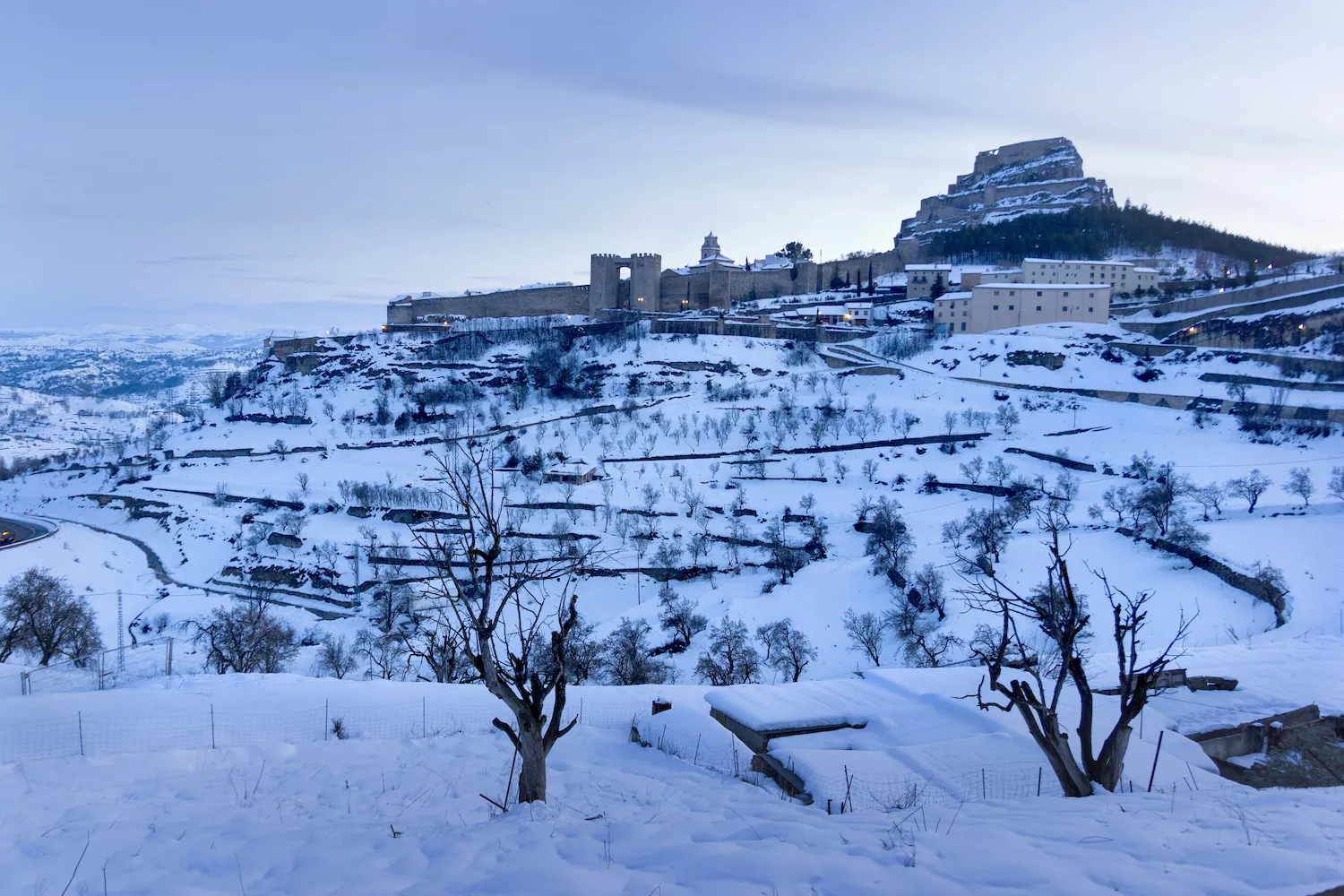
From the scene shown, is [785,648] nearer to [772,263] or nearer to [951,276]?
[951,276]

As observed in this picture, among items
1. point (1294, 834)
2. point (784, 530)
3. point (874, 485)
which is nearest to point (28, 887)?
point (1294, 834)

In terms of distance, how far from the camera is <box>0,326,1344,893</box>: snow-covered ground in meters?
3.53

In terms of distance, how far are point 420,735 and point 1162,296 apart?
2150 inches

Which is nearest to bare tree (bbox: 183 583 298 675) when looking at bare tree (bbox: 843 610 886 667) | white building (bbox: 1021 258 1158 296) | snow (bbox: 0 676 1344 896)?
snow (bbox: 0 676 1344 896)

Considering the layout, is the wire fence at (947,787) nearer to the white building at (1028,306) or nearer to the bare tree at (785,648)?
the bare tree at (785,648)

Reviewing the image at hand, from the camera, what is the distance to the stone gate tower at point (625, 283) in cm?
5684

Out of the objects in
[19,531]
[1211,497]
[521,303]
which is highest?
Result: [521,303]

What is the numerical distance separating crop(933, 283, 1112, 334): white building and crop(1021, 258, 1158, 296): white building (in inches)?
154

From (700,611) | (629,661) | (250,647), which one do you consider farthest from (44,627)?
(700,611)

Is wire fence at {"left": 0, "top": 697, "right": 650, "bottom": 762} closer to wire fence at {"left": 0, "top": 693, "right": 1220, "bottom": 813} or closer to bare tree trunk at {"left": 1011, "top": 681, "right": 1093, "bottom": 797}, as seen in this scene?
wire fence at {"left": 0, "top": 693, "right": 1220, "bottom": 813}

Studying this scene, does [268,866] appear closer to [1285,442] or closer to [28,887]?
[28,887]

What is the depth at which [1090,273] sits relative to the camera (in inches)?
1955

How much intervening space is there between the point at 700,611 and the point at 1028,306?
114 feet

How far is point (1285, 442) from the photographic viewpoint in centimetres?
2800
